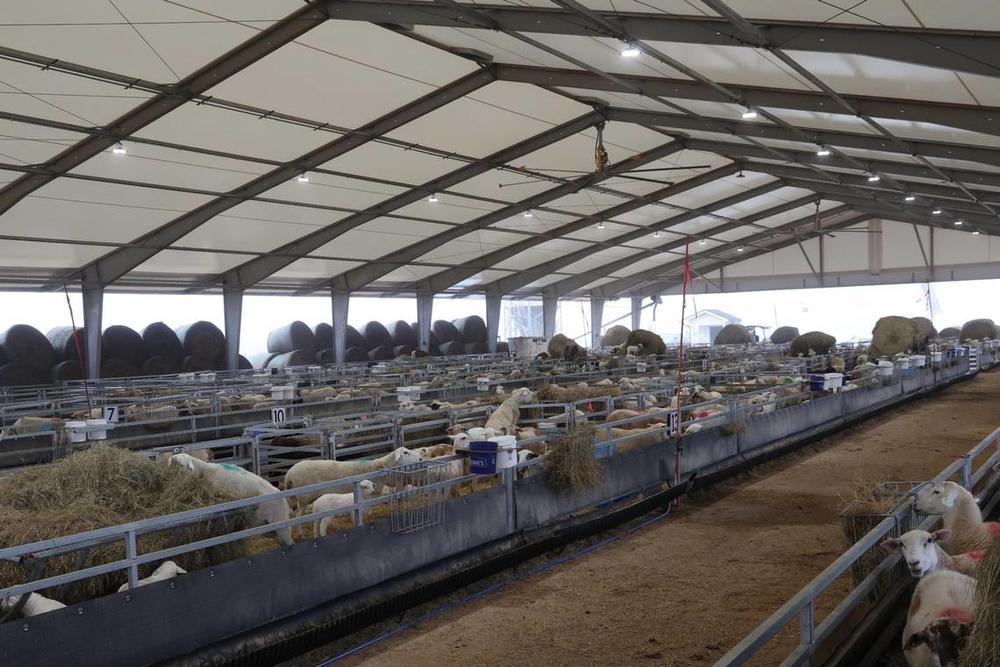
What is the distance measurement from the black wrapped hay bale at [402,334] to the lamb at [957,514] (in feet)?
117

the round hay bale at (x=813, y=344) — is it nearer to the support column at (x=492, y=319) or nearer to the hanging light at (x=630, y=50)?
the support column at (x=492, y=319)

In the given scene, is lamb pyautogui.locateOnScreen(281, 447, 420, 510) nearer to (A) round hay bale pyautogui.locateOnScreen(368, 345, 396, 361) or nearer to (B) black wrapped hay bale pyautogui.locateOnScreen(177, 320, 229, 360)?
(B) black wrapped hay bale pyautogui.locateOnScreen(177, 320, 229, 360)

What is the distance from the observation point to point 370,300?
41.8 meters

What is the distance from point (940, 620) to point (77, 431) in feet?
35.5

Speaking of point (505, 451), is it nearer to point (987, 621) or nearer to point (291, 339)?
point (987, 621)

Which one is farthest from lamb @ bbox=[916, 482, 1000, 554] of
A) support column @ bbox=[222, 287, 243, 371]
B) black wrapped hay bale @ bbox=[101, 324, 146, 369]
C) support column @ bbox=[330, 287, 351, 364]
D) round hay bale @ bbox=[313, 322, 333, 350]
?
round hay bale @ bbox=[313, 322, 333, 350]

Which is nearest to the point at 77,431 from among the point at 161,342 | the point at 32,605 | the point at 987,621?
the point at 32,605

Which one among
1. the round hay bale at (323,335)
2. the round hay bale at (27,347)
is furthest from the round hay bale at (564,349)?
the round hay bale at (27,347)

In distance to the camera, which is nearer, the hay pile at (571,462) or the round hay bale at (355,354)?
the hay pile at (571,462)

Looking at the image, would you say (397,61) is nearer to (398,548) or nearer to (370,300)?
(398,548)

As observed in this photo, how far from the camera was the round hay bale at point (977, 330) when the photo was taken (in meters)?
47.1

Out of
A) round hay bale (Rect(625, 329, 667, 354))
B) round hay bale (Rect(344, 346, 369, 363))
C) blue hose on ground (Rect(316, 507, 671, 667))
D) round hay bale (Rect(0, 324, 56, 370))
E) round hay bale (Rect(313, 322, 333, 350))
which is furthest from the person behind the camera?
round hay bale (Rect(344, 346, 369, 363))

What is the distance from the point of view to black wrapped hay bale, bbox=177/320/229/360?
31.9 metres

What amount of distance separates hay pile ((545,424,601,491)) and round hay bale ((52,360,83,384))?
21.5 meters
